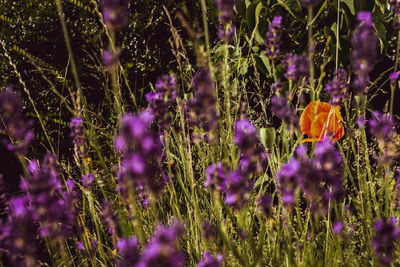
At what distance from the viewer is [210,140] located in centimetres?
104

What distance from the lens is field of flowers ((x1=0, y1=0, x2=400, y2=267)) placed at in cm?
75

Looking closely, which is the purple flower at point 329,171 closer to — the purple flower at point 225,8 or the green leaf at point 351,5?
the purple flower at point 225,8

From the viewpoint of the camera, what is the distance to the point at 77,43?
8.39ft

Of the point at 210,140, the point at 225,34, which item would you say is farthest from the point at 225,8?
the point at 210,140

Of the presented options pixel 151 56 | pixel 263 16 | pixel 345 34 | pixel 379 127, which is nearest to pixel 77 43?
pixel 151 56

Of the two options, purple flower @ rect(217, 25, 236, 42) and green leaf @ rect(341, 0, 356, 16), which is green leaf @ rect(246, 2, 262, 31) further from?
purple flower @ rect(217, 25, 236, 42)

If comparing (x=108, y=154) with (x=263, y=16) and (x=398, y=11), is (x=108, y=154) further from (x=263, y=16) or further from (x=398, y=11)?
(x=398, y=11)

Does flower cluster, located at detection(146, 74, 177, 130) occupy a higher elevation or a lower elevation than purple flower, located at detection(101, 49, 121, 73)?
lower

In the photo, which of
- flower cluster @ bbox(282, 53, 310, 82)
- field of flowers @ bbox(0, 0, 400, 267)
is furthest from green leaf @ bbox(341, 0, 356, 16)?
flower cluster @ bbox(282, 53, 310, 82)

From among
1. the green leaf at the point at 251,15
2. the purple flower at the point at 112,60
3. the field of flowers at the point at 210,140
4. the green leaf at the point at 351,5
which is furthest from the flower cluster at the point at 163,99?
the green leaf at the point at 351,5

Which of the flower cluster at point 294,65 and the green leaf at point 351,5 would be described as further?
the green leaf at point 351,5

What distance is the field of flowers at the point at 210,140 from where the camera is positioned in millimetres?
754

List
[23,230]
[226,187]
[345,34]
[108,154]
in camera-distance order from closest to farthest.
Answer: [23,230]
[226,187]
[345,34]
[108,154]

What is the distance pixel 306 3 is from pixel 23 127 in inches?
28.3
